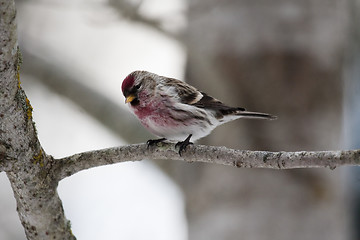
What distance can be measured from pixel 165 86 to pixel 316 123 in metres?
1.08

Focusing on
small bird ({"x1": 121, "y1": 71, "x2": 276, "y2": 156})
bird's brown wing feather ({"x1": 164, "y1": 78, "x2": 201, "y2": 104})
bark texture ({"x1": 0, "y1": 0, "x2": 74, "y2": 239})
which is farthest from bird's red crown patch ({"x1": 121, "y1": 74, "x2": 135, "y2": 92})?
bark texture ({"x1": 0, "y1": 0, "x2": 74, "y2": 239})

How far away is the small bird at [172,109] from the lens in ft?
7.73

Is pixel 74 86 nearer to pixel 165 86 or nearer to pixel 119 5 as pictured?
pixel 119 5

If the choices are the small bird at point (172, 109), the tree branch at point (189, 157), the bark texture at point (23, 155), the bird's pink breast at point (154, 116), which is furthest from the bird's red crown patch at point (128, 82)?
the bark texture at point (23, 155)

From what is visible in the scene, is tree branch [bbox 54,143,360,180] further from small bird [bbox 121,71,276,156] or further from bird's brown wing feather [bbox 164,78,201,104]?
bird's brown wing feather [bbox 164,78,201,104]

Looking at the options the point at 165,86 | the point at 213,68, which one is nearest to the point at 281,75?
the point at 213,68

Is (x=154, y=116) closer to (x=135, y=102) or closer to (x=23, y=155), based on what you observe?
(x=135, y=102)

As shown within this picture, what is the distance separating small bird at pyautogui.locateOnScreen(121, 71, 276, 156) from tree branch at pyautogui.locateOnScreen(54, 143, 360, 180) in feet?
2.07

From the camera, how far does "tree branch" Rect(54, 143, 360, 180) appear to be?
1.29m

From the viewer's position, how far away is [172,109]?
2430 mm

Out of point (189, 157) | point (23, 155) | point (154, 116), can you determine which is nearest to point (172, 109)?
point (154, 116)

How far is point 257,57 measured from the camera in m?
3.21

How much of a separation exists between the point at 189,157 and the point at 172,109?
874mm

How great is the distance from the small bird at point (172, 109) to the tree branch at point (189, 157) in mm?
630
